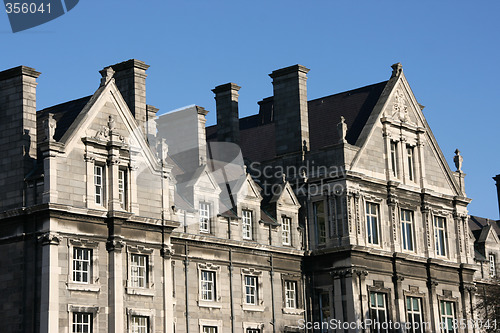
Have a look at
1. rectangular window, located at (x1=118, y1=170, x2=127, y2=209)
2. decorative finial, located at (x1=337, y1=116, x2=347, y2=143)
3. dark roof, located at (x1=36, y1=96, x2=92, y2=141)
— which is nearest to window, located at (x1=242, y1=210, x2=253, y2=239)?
decorative finial, located at (x1=337, y1=116, x2=347, y2=143)

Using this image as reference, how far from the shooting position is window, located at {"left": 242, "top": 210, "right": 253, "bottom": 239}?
5403 centimetres

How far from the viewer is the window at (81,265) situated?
44.5m

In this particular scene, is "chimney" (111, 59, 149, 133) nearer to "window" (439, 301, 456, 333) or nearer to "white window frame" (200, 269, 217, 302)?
"white window frame" (200, 269, 217, 302)

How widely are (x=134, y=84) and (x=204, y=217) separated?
7135mm

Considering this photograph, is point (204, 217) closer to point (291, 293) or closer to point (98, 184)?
point (291, 293)

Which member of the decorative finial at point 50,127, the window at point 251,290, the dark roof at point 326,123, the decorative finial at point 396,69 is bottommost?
the window at point 251,290

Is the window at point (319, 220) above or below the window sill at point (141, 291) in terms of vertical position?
above

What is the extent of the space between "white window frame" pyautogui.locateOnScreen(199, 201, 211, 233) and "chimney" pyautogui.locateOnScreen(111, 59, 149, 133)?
5167 mm

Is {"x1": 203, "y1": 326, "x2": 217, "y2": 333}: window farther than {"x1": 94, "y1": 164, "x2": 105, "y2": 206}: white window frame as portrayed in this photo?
Yes

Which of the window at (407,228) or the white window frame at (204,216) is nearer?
the white window frame at (204,216)

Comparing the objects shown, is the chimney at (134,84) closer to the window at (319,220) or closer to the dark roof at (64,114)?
the dark roof at (64,114)

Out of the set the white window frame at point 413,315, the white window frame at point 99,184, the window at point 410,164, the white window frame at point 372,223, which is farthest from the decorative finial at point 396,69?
the white window frame at point 99,184

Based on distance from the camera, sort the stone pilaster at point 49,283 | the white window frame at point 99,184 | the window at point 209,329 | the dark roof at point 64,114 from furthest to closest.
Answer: the window at point 209,329 < the dark roof at point 64,114 < the white window frame at point 99,184 < the stone pilaster at point 49,283

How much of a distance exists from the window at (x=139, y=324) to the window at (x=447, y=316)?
66.9 feet
